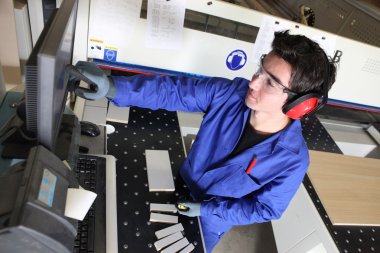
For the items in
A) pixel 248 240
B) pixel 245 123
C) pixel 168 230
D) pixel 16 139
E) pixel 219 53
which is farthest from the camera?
pixel 248 240

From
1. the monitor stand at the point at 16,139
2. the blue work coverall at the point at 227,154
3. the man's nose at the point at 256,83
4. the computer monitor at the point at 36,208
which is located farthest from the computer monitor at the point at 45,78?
the man's nose at the point at 256,83

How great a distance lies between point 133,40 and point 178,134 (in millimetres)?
498

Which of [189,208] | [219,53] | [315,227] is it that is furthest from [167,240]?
[219,53]

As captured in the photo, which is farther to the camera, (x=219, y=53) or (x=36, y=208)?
(x=219, y=53)

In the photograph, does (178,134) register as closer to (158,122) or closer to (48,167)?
(158,122)

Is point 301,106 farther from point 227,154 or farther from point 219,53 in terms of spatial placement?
point 219,53

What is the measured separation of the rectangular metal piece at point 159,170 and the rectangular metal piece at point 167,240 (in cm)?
19

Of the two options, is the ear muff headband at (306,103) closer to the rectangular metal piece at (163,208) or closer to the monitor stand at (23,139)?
the rectangular metal piece at (163,208)

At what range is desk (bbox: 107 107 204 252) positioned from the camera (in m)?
0.96

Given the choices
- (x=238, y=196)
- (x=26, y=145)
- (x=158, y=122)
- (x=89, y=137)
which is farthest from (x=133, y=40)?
(x=238, y=196)

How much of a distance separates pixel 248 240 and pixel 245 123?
1284 mm

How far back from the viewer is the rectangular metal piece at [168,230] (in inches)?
37.9

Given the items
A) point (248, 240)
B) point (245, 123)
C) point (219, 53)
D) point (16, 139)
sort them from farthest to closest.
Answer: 1. point (248, 240)
2. point (219, 53)
3. point (245, 123)
4. point (16, 139)

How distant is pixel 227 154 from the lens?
47.7 inches
